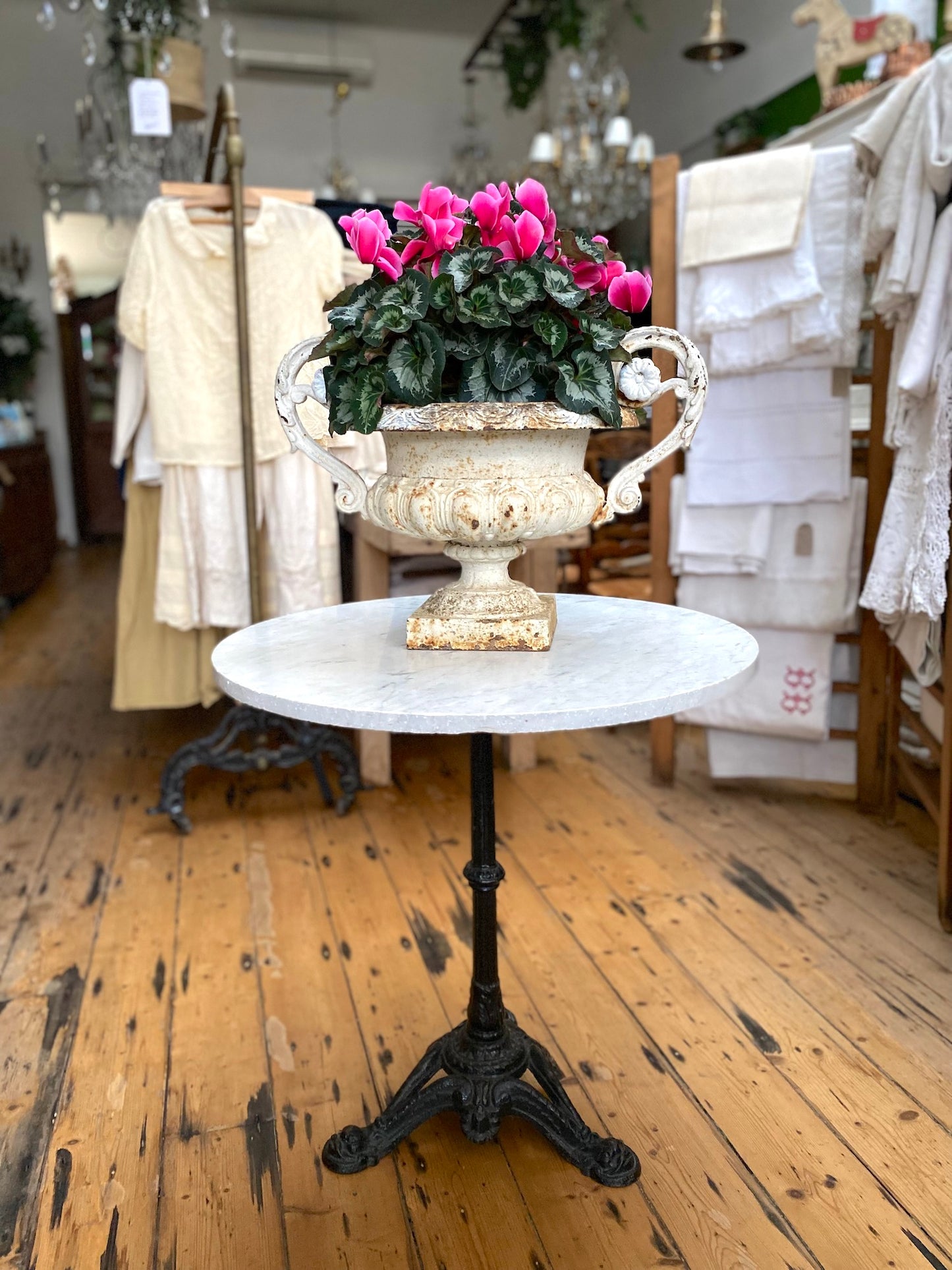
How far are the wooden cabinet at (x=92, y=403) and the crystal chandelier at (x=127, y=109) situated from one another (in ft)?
2.56

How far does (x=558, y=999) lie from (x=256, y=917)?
676 millimetres

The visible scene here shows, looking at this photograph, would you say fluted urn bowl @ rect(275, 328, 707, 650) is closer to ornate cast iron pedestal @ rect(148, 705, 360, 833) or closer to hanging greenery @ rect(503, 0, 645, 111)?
ornate cast iron pedestal @ rect(148, 705, 360, 833)

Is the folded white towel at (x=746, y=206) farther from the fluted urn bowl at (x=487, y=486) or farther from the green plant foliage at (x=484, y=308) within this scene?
the green plant foliage at (x=484, y=308)

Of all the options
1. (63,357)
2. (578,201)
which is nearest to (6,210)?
(63,357)

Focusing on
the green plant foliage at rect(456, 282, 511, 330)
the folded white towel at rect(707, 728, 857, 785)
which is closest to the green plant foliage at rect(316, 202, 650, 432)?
the green plant foliage at rect(456, 282, 511, 330)

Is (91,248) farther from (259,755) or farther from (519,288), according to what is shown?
(519,288)

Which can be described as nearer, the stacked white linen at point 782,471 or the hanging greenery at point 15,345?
the stacked white linen at point 782,471

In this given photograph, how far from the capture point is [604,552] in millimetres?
3180

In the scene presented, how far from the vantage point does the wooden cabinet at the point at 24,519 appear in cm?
538

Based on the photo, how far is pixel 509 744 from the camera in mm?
2922

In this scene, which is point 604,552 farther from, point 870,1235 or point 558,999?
point 870,1235

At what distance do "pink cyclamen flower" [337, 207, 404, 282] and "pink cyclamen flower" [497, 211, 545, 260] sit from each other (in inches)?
4.9

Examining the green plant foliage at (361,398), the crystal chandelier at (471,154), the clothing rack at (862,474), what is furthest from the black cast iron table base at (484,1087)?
the crystal chandelier at (471,154)

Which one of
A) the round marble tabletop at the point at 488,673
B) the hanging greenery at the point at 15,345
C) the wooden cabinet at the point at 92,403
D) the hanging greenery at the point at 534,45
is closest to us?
the round marble tabletop at the point at 488,673
